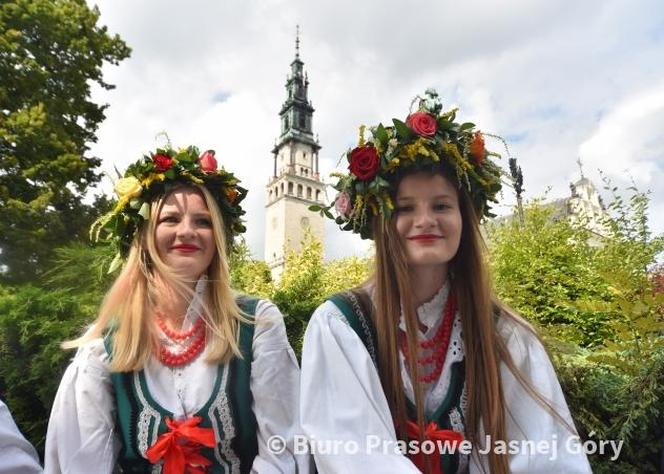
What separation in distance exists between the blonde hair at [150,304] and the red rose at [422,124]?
1.17m

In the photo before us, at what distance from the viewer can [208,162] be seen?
9.10 ft

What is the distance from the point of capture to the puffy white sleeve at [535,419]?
1.81 m

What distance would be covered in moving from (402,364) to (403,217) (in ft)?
2.05

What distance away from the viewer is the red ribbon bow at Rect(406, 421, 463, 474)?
1.87 m

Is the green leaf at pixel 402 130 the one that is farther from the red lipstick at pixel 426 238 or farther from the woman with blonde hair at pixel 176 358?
the woman with blonde hair at pixel 176 358

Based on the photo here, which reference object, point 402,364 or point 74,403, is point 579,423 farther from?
point 74,403

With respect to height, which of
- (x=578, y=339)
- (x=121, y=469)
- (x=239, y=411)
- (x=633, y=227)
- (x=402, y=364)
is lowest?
(x=121, y=469)

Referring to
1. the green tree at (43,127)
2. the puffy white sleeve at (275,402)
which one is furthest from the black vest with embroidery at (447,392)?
the green tree at (43,127)

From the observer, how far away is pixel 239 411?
7.36ft

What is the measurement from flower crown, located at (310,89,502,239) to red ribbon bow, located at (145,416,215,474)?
1.17 meters

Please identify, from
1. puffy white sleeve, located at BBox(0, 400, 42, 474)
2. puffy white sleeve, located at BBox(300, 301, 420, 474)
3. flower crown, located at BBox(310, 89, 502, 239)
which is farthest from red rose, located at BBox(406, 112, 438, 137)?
puffy white sleeve, located at BBox(0, 400, 42, 474)

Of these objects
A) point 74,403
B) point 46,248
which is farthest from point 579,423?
point 46,248

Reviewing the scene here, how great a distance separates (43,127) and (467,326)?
37.5 feet

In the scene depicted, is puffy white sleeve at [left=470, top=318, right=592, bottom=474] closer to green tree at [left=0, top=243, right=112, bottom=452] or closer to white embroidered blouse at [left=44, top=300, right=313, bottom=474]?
white embroidered blouse at [left=44, top=300, right=313, bottom=474]
